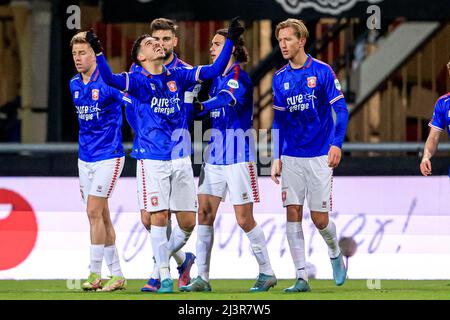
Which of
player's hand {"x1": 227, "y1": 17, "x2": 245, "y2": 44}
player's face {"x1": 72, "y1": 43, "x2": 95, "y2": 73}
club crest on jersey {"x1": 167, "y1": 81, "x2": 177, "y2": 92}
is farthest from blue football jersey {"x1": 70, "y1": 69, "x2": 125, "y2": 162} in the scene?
player's hand {"x1": 227, "y1": 17, "x2": 245, "y2": 44}

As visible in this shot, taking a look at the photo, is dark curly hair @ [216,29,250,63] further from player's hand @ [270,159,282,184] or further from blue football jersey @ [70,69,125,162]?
blue football jersey @ [70,69,125,162]

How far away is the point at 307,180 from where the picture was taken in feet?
35.9

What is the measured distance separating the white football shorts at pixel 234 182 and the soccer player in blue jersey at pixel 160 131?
0.21 m

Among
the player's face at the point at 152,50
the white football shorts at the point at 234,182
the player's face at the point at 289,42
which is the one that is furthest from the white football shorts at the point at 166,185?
the player's face at the point at 289,42

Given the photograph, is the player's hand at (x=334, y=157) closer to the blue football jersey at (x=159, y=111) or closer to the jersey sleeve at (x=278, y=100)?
the jersey sleeve at (x=278, y=100)

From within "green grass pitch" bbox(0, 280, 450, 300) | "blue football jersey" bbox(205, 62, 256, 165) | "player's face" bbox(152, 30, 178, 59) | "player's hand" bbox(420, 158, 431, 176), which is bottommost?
"green grass pitch" bbox(0, 280, 450, 300)

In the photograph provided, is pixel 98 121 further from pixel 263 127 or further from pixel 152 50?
pixel 263 127

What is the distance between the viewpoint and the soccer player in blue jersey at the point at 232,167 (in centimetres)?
1091

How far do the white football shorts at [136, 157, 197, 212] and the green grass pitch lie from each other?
2.23ft

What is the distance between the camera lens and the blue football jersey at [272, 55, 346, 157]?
10812mm

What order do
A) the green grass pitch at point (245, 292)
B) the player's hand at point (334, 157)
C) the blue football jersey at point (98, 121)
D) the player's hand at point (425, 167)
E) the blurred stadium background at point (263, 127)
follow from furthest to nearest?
the blurred stadium background at point (263, 127), the blue football jersey at point (98, 121), the player's hand at point (425, 167), the player's hand at point (334, 157), the green grass pitch at point (245, 292)

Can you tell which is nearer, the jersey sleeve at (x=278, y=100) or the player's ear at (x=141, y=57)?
the jersey sleeve at (x=278, y=100)
